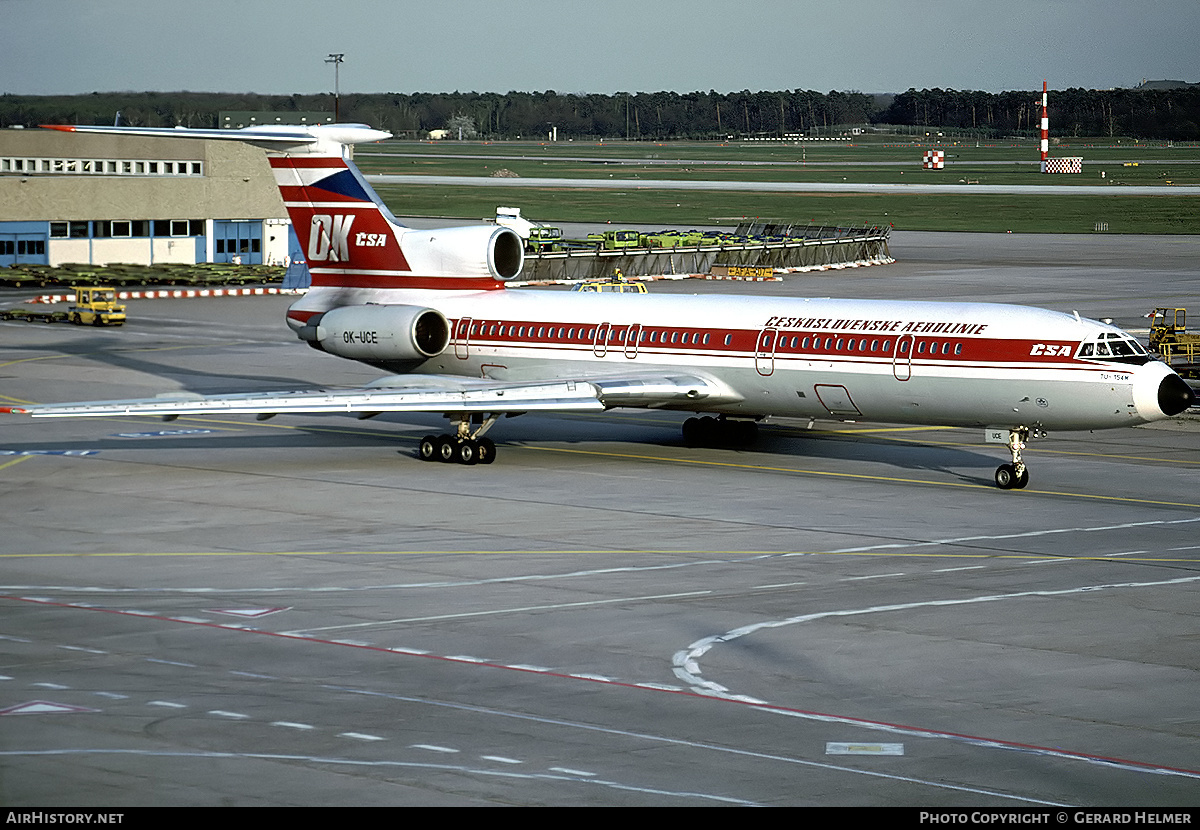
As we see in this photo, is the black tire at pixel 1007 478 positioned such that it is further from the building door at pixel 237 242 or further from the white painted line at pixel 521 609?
the building door at pixel 237 242

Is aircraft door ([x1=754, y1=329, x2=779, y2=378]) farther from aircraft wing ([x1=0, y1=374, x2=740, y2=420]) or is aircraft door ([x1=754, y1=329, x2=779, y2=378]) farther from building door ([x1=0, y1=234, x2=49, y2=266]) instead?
building door ([x1=0, y1=234, x2=49, y2=266])

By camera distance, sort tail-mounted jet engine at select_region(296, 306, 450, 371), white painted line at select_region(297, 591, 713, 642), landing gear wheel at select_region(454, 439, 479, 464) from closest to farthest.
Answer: white painted line at select_region(297, 591, 713, 642)
landing gear wheel at select_region(454, 439, 479, 464)
tail-mounted jet engine at select_region(296, 306, 450, 371)

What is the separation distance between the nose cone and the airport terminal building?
55.4 m

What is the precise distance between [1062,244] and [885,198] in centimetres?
4783

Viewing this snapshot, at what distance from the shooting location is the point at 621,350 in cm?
3597

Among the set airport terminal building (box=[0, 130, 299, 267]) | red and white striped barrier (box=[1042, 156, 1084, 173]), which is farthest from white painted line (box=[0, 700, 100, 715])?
red and white striped barrier (box=[1042, 156, 1084, 173])

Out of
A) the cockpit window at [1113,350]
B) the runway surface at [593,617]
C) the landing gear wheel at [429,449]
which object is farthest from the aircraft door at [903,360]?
the landing gear wheel at [429,449]

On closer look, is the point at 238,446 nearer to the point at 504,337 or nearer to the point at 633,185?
the point at 504,337

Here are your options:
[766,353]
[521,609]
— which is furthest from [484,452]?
[521,609]

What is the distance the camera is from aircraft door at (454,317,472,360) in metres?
37.6

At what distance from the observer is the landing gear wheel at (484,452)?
115 ft

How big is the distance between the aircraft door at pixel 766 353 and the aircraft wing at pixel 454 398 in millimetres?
1018

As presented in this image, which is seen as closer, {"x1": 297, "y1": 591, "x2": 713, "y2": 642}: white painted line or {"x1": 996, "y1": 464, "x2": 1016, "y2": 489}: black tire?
{"x1": 297, "y1": 591, "x2": 713, "y2": 642}: white painted line
